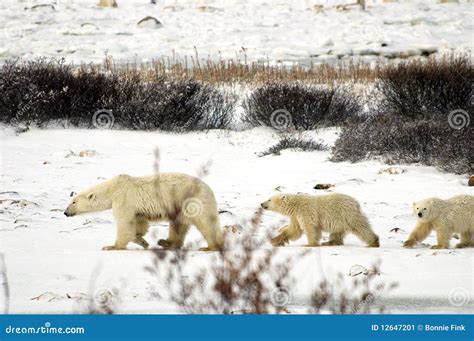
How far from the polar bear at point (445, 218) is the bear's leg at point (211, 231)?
4.87 feet

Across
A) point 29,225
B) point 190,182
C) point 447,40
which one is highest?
point 190,182

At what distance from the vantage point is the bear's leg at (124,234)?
6004 mm

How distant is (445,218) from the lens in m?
6.41

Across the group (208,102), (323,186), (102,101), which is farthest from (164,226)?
(208,102)

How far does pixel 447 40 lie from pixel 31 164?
2128 centimetres

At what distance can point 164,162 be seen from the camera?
1116 cm

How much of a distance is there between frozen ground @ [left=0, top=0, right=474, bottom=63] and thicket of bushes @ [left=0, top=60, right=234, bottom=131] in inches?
446

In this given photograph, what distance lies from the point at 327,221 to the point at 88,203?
1809mm

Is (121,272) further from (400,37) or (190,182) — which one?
(400,37)

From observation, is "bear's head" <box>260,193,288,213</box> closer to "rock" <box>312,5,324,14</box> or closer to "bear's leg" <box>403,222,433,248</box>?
"bear's leg" <box>403,222,433,248</box>

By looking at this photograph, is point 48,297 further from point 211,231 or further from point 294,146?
point 294,146

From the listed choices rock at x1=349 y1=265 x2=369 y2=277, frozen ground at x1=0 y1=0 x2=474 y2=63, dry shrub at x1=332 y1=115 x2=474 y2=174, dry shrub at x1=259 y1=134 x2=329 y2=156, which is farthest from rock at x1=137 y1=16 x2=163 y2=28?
rock at x1=349 y1=265 x2=369 y2=277

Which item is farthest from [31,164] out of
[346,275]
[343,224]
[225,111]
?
[346,275]

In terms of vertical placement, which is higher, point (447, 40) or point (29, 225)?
point (29, 225)
